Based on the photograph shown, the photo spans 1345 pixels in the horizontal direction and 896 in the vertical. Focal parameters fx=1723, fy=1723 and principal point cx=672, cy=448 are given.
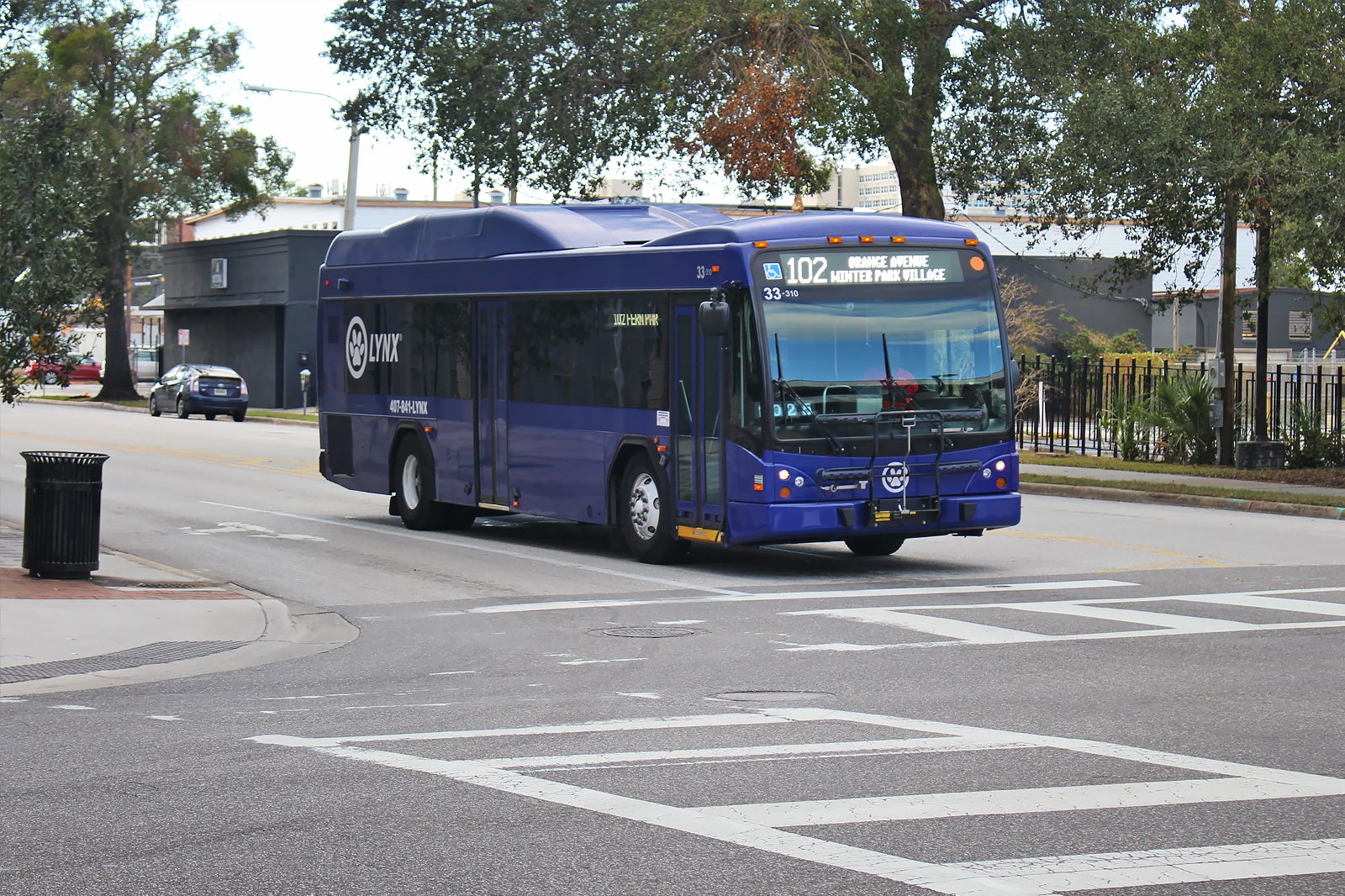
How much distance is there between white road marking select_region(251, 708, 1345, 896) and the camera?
18.1 feet

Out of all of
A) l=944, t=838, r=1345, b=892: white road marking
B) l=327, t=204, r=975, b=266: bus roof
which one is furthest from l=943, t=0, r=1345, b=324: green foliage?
l=944, t=838, r=1345, b=892: white road marking

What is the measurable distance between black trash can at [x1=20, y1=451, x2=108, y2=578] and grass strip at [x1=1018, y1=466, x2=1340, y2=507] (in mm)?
12543

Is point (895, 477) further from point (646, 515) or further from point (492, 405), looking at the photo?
point (492, 405)

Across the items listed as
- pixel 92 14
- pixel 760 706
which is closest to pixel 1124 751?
pixel 760 706

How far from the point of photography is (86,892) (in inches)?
216

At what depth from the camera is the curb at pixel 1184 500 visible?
21.5 meters

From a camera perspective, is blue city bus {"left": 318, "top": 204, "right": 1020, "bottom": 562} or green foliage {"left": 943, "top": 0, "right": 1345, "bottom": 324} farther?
green foliage {"left": 943, "top": 0, "right": 1345, "bottom": 324}

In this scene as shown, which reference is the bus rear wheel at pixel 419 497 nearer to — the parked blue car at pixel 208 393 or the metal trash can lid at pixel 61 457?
the metal trash can lid at pixel 61 457

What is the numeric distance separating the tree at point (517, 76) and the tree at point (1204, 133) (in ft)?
27.8

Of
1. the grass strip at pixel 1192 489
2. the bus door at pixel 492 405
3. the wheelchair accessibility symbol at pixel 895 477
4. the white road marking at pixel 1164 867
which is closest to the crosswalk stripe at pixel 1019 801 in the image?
the white road marking at pixel 1164 867

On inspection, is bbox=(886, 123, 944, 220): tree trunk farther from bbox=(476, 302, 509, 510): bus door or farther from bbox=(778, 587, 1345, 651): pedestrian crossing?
bbox=(778, 587, 1345, 651): pedestrian crossing

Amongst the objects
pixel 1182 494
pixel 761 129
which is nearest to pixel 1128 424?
pixel 1182 494

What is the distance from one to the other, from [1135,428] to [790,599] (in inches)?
721

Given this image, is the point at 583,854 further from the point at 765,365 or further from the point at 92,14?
the point at 92,14
